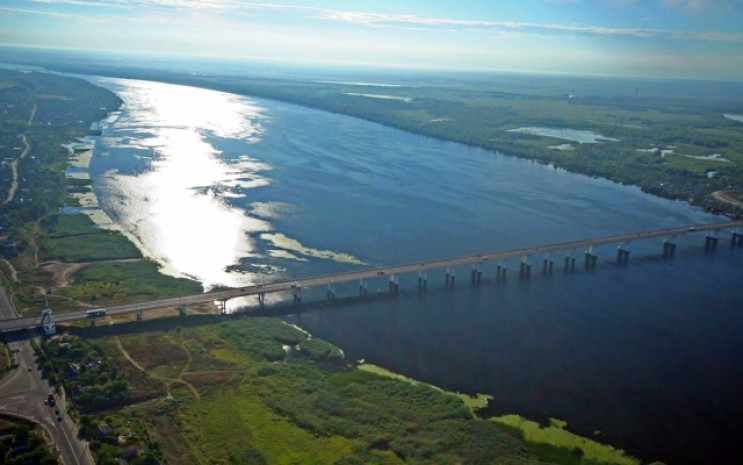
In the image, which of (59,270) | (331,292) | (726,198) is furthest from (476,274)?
(726,198)

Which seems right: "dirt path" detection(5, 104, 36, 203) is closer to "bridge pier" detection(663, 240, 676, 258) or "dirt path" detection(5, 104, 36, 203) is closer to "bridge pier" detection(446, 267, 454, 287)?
"bridge pier" detection(446, 267, 454, 287)

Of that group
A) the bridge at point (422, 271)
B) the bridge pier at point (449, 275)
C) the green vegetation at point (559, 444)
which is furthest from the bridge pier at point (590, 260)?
the green vegetation at point (559, 444)

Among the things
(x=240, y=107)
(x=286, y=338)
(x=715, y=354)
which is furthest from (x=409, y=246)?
(x=240, y=107)

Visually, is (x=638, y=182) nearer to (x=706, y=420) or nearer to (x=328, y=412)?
(x=706, y=420)

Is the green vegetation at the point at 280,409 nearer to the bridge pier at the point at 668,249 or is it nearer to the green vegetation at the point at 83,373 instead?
the green vegetation at the point at 83,373

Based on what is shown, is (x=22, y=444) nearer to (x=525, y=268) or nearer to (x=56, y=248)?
(x=56, y=248)

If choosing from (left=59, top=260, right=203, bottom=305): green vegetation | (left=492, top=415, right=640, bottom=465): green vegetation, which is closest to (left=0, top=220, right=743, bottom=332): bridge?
(left=59, top=260, right=203, bottom=305): green vegetation

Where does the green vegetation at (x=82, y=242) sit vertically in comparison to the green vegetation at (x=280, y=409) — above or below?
above

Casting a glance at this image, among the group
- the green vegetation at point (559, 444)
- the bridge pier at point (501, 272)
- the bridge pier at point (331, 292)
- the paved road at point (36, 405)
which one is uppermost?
→ the bridge pier at point (501, 272)
